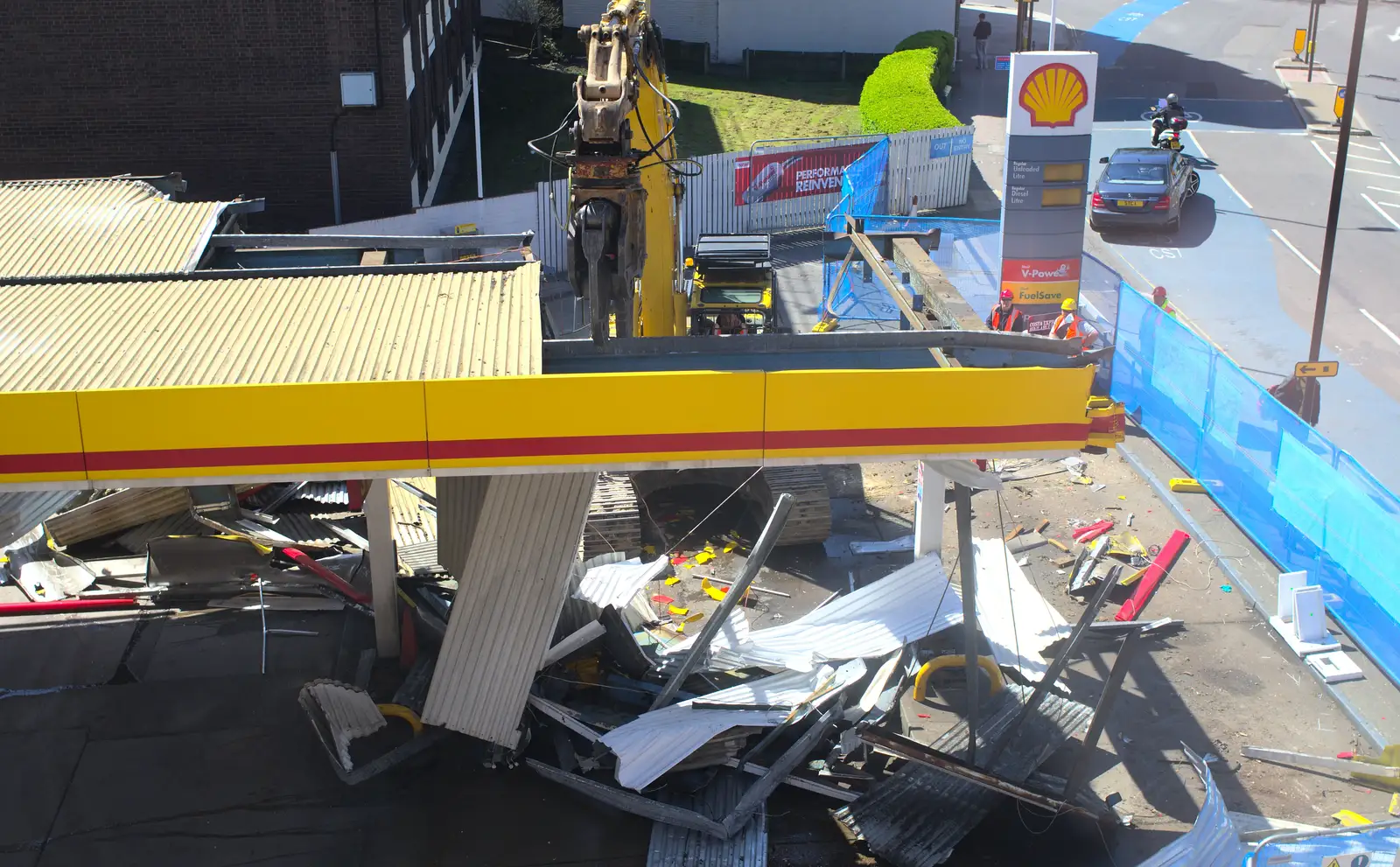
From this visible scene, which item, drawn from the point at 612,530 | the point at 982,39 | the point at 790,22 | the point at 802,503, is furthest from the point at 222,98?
the point at 982,39

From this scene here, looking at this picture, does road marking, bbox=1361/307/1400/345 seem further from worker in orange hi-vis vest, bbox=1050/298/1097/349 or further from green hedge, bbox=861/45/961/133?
green hedge, bbox=861/45/961/133

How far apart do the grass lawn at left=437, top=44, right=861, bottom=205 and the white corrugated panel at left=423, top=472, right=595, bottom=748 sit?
2126 cm

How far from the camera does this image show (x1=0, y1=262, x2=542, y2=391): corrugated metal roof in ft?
33.1

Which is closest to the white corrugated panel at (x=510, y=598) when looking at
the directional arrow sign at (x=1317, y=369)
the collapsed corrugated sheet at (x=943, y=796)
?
the collapsed corrugated sheet at (x=943, y=796)

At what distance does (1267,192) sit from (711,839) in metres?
27.3

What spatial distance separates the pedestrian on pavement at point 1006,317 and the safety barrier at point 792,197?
9495 millimetres

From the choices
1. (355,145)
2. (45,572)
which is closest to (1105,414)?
(45,572)

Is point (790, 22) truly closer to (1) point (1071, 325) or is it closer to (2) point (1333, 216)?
(1) point (1071, 325)

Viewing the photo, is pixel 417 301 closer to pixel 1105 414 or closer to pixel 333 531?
pixel 333 531

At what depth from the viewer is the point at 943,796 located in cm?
1088

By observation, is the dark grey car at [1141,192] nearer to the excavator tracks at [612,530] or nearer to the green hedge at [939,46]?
the green hedge at [939,46]

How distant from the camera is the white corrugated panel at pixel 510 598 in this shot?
37.4 ft

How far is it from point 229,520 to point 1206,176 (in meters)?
27.4

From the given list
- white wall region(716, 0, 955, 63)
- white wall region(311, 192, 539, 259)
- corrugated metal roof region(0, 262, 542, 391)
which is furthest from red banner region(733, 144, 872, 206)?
corrugated metal roof region(0, 262, 542, 391)
